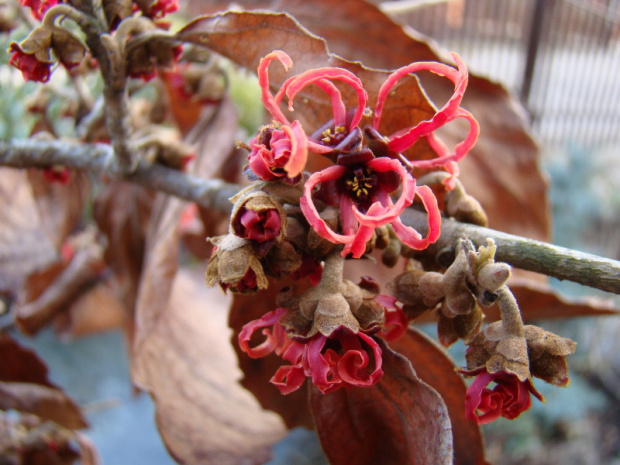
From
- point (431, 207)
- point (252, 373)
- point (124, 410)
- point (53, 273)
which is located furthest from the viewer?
point (124, 410)

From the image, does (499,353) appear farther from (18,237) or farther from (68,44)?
(18,237)

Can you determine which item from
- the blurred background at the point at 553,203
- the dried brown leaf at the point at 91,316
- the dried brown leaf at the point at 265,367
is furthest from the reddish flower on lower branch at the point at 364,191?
the dried brown leaf at the point at 91,316

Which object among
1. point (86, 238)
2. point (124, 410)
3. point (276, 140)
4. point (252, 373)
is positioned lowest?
point (124, 410)

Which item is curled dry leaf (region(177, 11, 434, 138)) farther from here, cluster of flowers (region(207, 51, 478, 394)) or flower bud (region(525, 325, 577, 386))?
flower bud (region(525, 325, 577, 386))

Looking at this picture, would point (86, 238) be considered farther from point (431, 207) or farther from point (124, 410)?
point (431, 207)

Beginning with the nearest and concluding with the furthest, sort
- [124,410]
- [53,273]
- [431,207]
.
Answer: [431,207] < [53,273] < [124,410]

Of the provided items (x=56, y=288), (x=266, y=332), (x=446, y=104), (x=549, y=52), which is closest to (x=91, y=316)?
(x=56, y=288)

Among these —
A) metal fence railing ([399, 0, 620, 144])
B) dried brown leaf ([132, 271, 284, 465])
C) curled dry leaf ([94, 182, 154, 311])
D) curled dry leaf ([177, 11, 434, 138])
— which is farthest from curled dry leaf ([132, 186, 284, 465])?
metal fence railing ([399, 0, 620, 144])

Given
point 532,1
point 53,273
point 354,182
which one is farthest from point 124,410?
point 532,1
